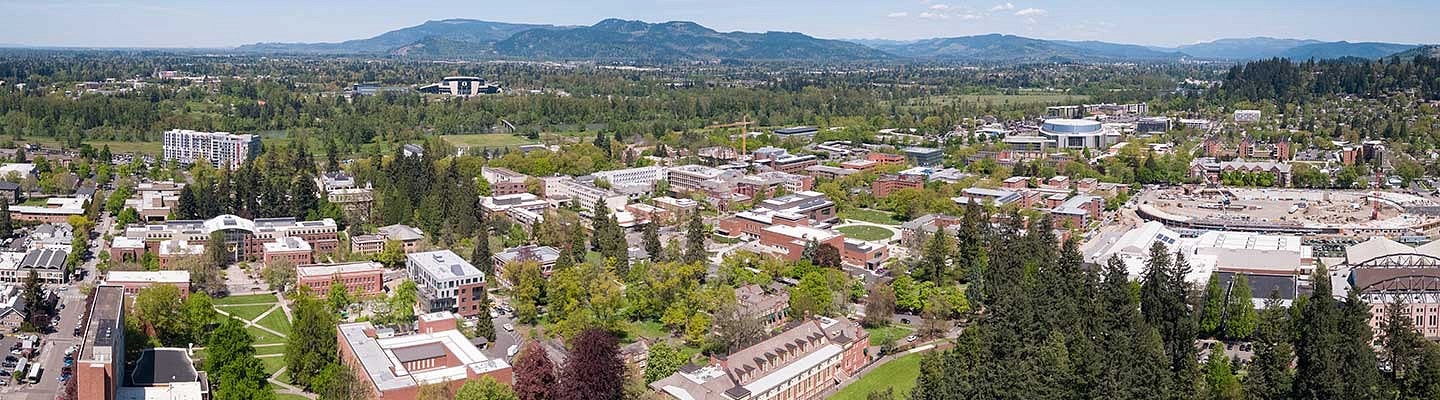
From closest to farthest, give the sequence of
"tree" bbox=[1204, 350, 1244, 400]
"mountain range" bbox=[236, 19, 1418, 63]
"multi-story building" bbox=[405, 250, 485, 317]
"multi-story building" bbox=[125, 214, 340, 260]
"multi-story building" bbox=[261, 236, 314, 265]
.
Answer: "tree" bbox=[1204, 350, 1244, 400]
"multi-story building" bbox=[405, 250, 485, 317]
"multi-story building" bbox=[261, 236, 314, 265]
"multi-story building" bbox=[125, 214, 340, 260]
"mountain range" bbox=[236, 19, 1418, 63]

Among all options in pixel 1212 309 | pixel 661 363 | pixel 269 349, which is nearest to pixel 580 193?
pixel 269 349

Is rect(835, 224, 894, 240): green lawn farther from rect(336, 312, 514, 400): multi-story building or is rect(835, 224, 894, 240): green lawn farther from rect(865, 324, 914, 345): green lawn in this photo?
rect(336, 312, 514, 400): multi-story building

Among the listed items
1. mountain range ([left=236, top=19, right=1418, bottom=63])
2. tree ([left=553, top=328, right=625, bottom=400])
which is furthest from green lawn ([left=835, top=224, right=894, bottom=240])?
mountain range ([left=236, top=19, right=1418, bottom=63])

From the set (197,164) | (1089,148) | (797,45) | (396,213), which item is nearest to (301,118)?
(197,164)

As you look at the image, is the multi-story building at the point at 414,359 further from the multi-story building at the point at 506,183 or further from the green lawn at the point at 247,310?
the multi-story building at the point at 506,183

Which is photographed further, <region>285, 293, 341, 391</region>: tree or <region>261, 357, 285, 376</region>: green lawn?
<region>261, 357, 285, 376</region>: green lawn

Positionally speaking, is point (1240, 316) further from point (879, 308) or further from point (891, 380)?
point (891, 380)
